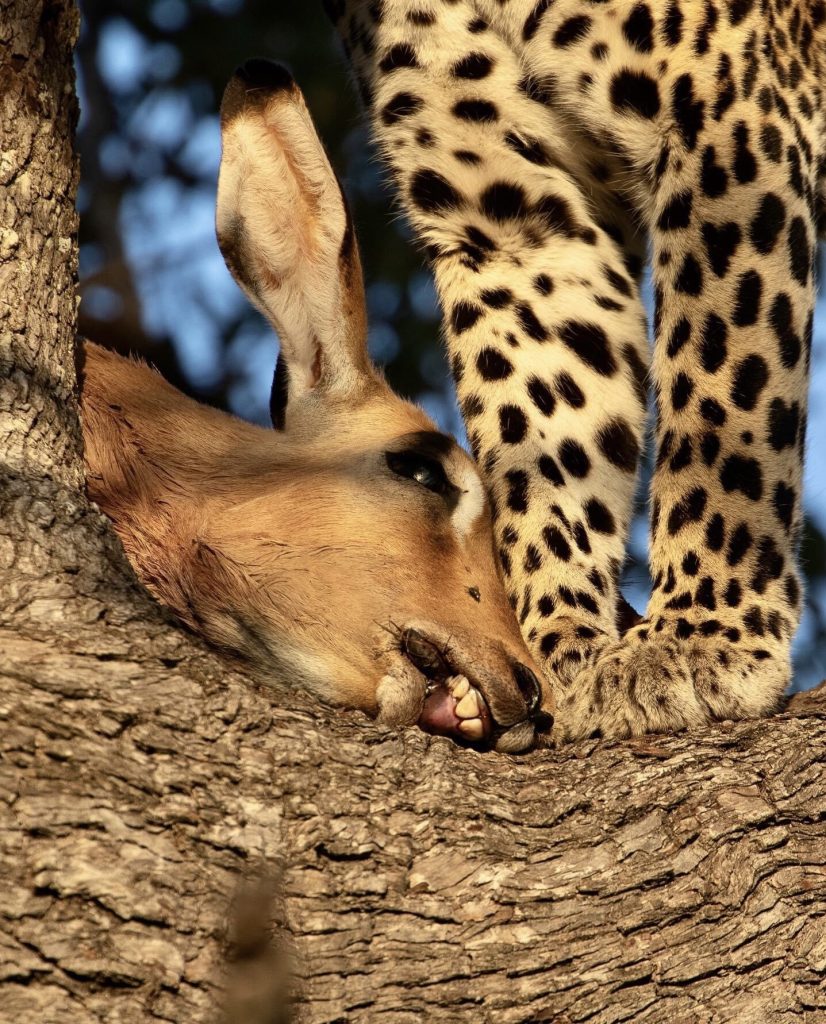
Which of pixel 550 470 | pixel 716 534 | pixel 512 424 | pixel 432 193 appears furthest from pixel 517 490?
pixel 432 193

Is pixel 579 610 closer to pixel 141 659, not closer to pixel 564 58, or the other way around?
pixel 564 58

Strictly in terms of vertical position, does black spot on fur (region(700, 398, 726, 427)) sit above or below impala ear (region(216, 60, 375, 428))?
below


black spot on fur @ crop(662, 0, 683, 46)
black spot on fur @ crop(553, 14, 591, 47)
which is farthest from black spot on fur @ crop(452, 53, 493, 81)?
black spot on fur @ crop(662, 0, 683, 46)

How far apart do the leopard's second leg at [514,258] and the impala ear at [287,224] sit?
0.92 m

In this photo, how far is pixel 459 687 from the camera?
14.4 feet

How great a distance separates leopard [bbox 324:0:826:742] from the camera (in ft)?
17.8

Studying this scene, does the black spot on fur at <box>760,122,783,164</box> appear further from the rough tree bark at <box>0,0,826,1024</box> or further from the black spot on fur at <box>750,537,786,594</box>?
the rough tree bark at <box>0,0,826,1024</box>

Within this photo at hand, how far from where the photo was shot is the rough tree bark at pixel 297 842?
285cm

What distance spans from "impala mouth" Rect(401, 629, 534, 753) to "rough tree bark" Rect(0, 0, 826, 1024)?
0.31 metres

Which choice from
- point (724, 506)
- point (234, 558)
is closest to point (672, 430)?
point (724, 506)

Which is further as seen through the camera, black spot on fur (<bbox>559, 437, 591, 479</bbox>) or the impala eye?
black spot on fur (<bbox>559, 437, 591, 479</bbox>)

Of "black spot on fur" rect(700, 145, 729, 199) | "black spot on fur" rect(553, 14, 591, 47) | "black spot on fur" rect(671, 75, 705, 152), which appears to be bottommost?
"black spot on fur" rect(700, 145, 729, 199)

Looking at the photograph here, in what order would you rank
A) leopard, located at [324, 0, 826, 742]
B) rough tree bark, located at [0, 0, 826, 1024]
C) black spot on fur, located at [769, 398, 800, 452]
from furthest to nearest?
black spot on fur, located at [769, 398, 800, 452], leopard, located at [324, 0, 826, 742], rough tree bark, located at [0, 0, 826, 1024]

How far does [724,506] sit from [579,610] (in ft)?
2.01
